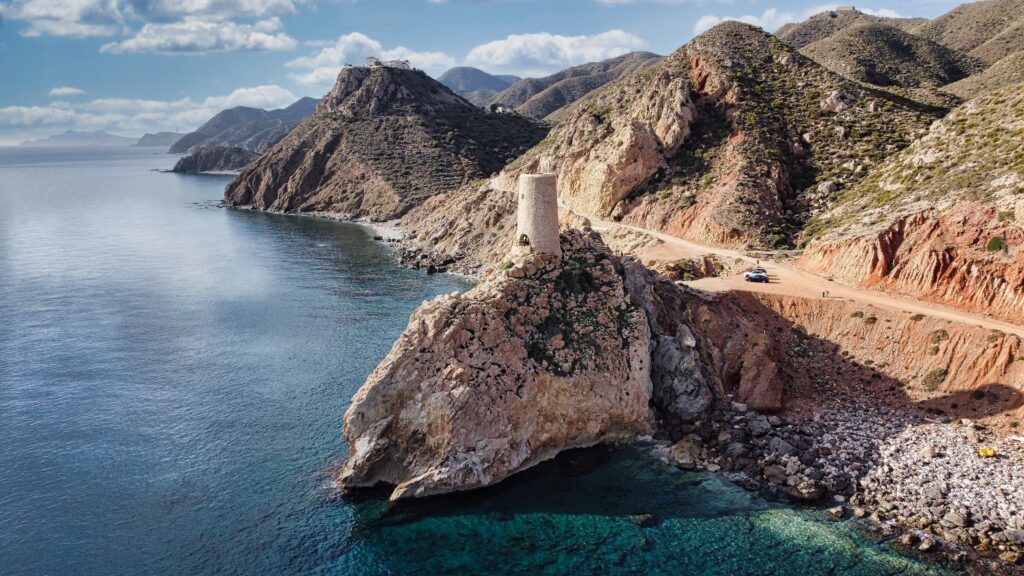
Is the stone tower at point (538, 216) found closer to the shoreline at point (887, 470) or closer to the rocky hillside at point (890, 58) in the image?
the shoreline at point (887, 470)

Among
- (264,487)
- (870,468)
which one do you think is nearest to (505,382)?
(264,487)

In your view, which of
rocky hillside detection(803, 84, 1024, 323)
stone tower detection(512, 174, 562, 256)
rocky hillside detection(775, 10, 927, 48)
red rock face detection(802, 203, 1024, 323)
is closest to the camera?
red rock face detection(802, 203, 1024, 323)

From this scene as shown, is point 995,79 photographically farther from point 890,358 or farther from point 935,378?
point 935,378

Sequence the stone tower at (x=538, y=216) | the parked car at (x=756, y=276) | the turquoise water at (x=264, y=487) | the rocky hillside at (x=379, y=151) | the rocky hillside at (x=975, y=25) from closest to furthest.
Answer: the turquoise water at (x=264, y=487), the stone tower at (x=538, y=216), the parked car at (x=756, y=276), the rocky hillside at (x=975, y=25), the rocky hillside at (x=379, y=151)

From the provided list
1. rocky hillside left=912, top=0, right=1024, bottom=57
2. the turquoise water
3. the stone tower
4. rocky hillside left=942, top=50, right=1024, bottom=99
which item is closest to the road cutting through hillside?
the stone tower

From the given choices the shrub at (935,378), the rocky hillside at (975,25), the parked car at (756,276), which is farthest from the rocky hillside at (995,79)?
the shrub at (935,378)

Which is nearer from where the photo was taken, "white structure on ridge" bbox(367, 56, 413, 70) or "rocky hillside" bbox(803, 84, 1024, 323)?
"rocky hillside" bbox(803, 84, 1024, 323)

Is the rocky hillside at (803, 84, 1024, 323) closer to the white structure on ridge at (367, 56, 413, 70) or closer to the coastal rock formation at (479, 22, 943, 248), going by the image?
the coastal rock formation at (479, 22, 943, 248)
